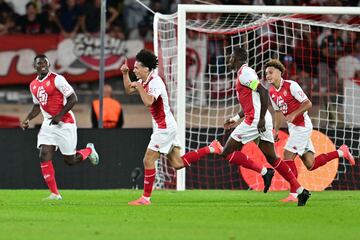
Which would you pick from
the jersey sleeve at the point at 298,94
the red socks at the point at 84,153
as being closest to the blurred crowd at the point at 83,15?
the red socks at the point at 84,153

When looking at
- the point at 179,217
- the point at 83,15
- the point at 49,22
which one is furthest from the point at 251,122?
the point at 49,22

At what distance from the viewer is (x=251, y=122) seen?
14.9m

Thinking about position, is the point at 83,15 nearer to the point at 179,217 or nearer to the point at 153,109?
the point at 153,109

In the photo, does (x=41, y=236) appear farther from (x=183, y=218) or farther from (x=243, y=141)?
(x=243, y=141)

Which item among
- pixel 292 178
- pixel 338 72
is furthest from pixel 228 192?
pixel 338 72

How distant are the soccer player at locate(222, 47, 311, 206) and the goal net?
3.34 metres

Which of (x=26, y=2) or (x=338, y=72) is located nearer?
(x=338, y=72)

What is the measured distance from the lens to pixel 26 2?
2477cm

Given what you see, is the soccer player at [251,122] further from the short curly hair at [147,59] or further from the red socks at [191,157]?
the short curly hair at [147,59]

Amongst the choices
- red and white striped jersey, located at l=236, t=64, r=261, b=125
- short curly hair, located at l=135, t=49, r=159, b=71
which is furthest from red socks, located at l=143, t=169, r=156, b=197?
red and white striped jersey, located at l=236, t=64, r=261, b=125

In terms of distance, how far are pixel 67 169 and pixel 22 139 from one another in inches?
35.0

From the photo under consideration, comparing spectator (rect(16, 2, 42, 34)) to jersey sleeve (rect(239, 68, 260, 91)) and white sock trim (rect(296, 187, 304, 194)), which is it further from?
white sock trim (rect(296, 187, 304, 194))

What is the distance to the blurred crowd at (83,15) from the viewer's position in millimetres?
24328

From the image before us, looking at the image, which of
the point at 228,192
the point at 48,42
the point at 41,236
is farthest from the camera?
the point at 48,42
